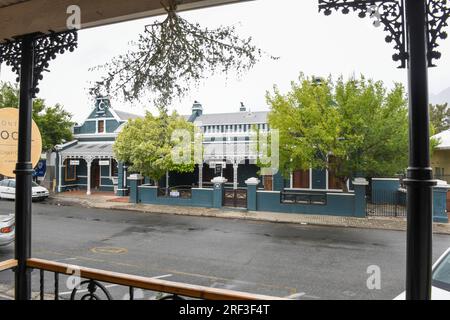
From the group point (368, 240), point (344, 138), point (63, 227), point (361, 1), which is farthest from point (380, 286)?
point (63, 227)

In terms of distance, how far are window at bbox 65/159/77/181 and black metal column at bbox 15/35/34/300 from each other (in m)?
19.4

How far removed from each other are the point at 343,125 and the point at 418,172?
10305mm

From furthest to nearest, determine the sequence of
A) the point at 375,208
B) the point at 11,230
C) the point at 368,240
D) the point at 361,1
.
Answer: the point at 375,208, the point at 368,240, the point at 11,230, the point at 361,1

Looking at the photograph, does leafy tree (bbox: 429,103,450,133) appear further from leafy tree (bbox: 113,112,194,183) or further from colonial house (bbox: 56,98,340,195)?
leafy tree (bbox: 113,112,194,183)

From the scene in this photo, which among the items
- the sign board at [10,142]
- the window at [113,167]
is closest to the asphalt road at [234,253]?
the sign board at [10,142]

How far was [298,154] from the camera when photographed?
1212cm

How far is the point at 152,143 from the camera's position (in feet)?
49.0

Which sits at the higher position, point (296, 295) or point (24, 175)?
point (24, 175)

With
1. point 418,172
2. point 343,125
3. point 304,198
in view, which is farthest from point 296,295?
point 304,198

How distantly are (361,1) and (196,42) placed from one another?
107 centimetres

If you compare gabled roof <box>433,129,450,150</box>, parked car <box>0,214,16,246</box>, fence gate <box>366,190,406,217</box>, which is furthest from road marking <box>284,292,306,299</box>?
gabled roof <box>433,129,450,150</box>

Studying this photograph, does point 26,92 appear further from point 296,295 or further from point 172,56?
point 296,295

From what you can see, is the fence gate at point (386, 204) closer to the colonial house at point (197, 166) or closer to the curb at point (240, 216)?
the curb at point (240, 216)
